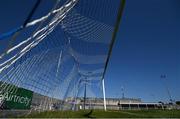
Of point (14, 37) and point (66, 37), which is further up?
point (66, 37)

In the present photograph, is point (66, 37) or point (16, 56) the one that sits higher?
point (66, 37)

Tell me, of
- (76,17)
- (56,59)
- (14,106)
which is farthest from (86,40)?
(14,106)

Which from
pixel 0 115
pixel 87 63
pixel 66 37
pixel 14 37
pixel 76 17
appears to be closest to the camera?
pixel 14 37

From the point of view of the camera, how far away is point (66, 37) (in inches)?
397

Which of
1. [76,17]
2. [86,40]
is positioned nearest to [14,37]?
[76,17]

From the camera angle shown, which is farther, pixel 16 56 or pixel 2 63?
pixel 16 56

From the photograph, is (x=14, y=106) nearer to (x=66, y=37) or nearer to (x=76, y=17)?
(x=66, y=37)

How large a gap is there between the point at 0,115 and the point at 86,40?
6.14 meters

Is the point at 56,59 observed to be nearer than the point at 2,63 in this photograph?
No

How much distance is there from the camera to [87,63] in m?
18.2

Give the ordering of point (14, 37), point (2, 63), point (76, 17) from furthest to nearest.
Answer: point (76, 17) < point (2, 63) < point (14, 37)

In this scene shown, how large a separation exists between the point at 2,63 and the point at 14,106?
8643 millimetres

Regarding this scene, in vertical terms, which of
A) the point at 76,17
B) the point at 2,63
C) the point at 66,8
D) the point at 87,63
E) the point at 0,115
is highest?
the point at 87,63

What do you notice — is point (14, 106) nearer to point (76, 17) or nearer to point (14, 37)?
point (76, 17)
